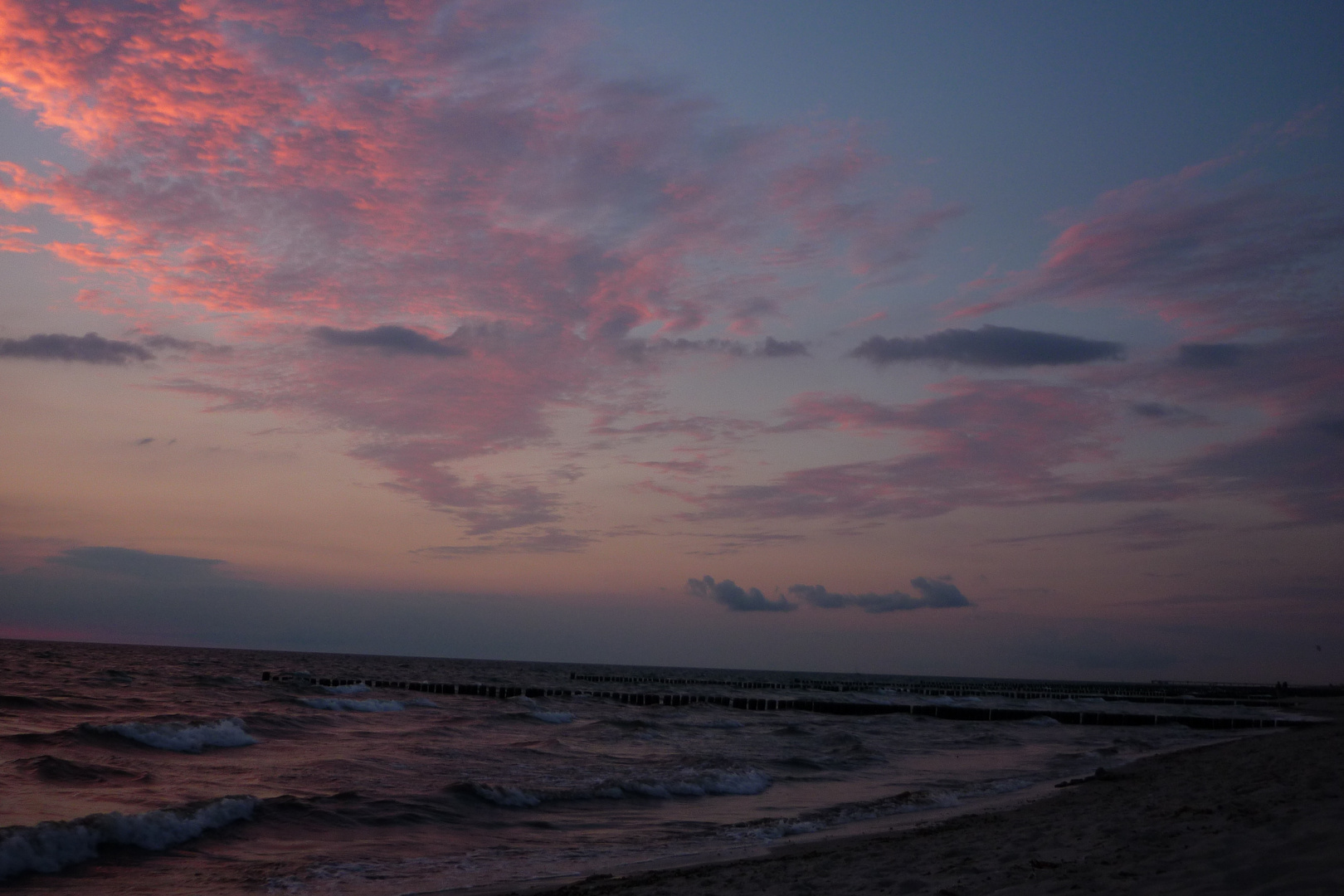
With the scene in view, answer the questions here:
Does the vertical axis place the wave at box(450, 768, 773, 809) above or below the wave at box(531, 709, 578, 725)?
above

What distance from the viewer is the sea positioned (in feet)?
38.8

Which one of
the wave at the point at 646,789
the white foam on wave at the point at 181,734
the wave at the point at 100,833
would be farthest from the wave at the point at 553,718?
the wave at the point at 100,833

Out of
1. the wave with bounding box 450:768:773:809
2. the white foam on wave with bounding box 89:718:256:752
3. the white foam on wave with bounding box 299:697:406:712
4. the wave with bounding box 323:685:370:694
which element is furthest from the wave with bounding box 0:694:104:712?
the wave with bounding box 323:685:370:694

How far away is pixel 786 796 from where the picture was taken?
19516 millimetres

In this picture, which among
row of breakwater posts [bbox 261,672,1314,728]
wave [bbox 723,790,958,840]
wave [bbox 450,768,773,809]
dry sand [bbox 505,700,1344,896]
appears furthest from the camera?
row of breakwater posts [bbox 261,672,1314,728]

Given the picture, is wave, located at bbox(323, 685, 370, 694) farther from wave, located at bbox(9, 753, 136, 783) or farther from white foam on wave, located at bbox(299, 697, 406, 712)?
A: wave, located at bbox(9, 753, 136, 783)

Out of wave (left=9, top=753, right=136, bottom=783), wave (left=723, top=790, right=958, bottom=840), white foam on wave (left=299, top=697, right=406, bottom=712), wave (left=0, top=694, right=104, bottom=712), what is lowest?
white foam on wave (left=299, top=697, right=406, bottom=712)

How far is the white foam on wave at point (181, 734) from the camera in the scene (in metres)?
22.4

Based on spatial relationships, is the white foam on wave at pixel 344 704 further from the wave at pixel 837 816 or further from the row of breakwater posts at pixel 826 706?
the wave at pixel 837 816

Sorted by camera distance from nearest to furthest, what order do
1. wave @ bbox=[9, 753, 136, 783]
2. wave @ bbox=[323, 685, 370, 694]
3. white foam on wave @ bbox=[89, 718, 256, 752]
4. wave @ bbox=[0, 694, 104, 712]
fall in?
wave @ bbox=[9, 753, 136, 783]
white foam on wave @ bbox=[89, 718, 256, 752]
wave @ bbox=[0, 694, 104, 712]
wave @ bbox=[323, 685, 370, 694]

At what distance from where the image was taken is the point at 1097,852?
8.96 m

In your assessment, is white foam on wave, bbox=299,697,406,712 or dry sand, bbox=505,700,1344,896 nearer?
dry sand, bbox=505,700,1344,896

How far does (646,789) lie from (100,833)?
10.6 meters

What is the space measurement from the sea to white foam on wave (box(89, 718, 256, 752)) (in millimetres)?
61
